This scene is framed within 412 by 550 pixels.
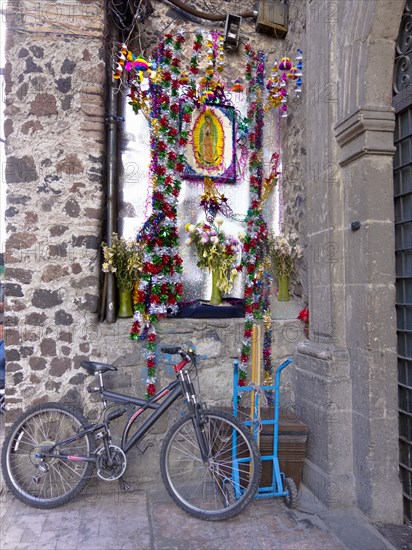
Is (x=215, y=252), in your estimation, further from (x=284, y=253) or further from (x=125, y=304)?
(x=125, y=304)

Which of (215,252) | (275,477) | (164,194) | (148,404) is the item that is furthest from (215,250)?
(275,477)

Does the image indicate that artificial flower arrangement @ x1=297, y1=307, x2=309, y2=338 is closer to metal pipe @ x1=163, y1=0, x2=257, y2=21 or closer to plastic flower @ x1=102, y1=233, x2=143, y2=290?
plastic flower @ x1=102, y1=233, x2=143, y2=290

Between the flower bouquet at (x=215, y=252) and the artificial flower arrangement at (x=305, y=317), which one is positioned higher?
the flower bouquet at (x=215, y=252)

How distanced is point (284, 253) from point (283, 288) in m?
0.38

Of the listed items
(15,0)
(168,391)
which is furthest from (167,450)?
(15,0)

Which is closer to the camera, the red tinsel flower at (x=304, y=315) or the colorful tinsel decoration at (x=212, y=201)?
the red tinsel flower at (x=304, y=315)

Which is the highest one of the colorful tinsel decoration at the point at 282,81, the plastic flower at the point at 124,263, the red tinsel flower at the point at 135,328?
the colorful tinsel decoration at the point at 282,81

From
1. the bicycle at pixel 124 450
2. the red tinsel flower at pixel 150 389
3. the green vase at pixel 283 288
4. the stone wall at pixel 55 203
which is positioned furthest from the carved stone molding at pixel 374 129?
the red tinsel flower at pixel 150 389

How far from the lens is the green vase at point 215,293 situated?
418 centimetres

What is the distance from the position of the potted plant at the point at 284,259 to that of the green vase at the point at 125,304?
163cm

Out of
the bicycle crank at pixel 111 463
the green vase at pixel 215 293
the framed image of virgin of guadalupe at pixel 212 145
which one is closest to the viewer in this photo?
the bicycle crank at pixel 111 463

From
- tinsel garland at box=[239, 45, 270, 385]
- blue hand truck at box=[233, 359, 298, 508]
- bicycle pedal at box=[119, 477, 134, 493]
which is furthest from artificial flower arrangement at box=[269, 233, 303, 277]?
bicycle pedal at box=[119, 477, 134, 493]

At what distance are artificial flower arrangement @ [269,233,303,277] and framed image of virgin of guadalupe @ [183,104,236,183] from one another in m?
0.92

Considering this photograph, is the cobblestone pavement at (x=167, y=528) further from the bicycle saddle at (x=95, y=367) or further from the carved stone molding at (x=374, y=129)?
the carved stone molding at (x=374, y=129)
